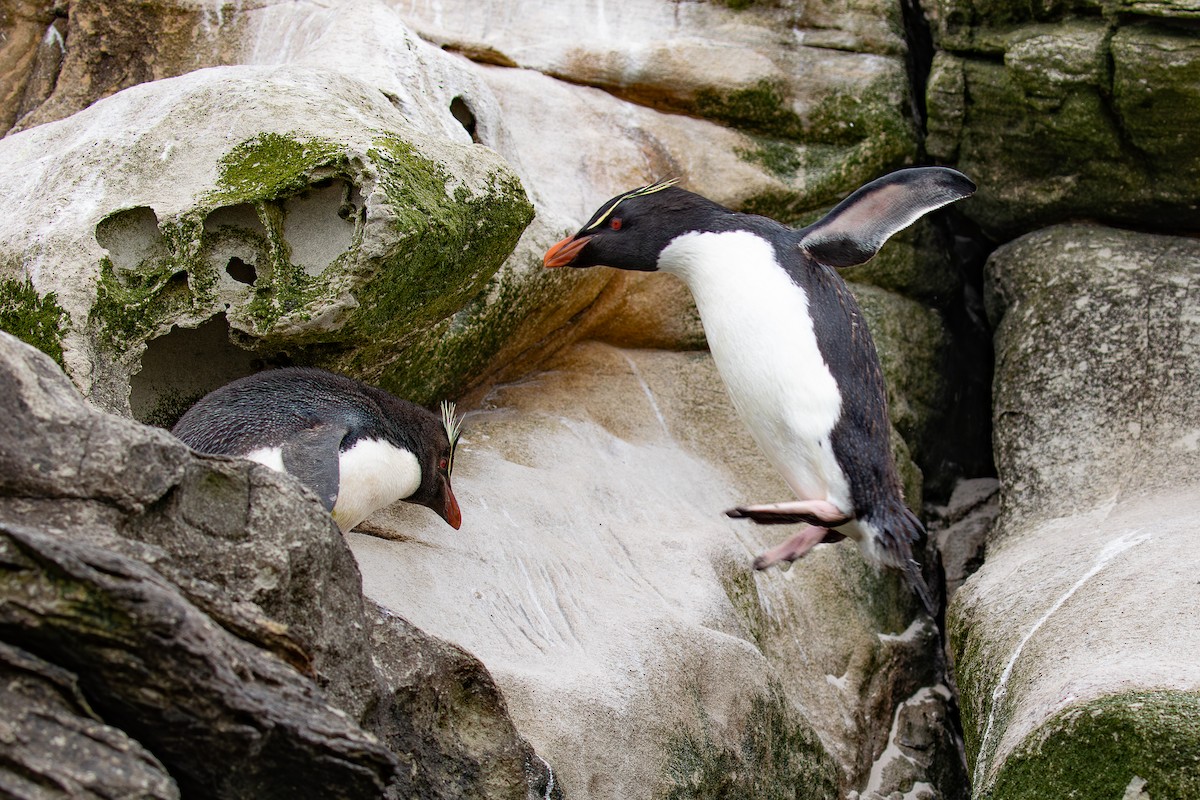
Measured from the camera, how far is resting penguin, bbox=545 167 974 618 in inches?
160

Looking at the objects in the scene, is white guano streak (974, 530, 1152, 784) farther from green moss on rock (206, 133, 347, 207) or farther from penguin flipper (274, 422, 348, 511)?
green moss on rock (206, 133, 347, 207)

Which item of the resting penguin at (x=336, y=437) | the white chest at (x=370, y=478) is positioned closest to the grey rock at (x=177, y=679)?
the resting penguin at (x=336, y=437)

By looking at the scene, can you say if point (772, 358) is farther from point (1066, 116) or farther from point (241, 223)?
point (1066, 116)

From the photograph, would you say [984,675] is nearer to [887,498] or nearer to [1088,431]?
[887,498]

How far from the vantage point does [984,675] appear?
461 centimetres

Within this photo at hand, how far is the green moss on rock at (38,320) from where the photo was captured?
13.0 ft

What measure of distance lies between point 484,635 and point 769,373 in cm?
120

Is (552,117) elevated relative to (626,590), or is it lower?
elevated

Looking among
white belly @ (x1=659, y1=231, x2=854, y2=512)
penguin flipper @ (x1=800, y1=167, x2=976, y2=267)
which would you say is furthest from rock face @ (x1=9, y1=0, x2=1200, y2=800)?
penguin flipper @ (x1=800, y1=167, x2=976, y2=267)

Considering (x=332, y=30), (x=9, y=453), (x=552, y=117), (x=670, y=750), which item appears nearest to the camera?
(x=9, y=453)

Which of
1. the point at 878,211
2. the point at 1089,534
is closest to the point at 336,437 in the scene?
the point at 878,211

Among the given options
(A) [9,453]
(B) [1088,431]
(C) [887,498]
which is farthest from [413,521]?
(B) [1088,431]

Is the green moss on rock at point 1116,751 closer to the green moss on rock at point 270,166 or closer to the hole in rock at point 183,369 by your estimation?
the green moss on rock at point 270,166

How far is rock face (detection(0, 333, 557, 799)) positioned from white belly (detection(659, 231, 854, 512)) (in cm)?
145
